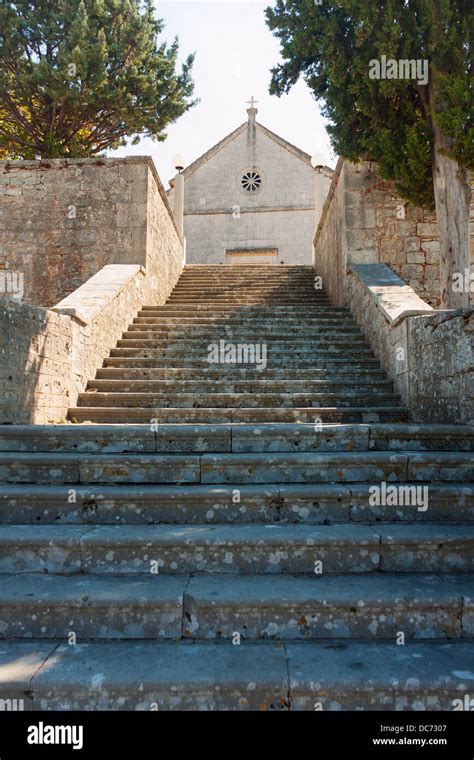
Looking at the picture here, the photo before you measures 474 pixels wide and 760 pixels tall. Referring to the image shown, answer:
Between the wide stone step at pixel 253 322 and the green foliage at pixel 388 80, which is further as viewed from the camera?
the wide stone step at pixel 253 322

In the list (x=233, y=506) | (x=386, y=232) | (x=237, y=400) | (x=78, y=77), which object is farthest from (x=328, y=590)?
(x=78, y=77)

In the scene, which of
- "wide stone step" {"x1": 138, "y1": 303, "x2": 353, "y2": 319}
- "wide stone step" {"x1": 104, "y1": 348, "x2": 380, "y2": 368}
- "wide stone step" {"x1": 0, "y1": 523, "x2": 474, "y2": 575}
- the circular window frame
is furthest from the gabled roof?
"wide stone step" {"x1": 0, "y1": 523, "x2": 474, "y2": 575}

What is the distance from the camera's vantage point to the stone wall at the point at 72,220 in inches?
308

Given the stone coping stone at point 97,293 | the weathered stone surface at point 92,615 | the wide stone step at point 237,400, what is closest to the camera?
the weathered stone surface at point 92,615

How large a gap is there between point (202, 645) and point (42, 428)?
6.86 feet

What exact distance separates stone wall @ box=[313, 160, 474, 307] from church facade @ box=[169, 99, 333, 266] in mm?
10561

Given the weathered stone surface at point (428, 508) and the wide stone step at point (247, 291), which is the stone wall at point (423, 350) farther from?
the wide stone step at point (247, 291)

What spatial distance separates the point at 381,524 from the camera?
2670 mm

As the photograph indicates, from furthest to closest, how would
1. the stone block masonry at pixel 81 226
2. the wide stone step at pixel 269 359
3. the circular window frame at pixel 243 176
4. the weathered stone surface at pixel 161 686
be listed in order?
the circular window frame at pixel 243 176, the stone block masonry at pixel 81 226, the wide stone step at pixel 269 359, the weathered stone surface at pixel 161 686

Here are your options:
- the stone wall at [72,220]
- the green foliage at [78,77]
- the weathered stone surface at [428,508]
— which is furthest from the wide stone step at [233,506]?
the green foliage at [78,77]

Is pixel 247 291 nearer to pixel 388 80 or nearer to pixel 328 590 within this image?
pixel 388 80

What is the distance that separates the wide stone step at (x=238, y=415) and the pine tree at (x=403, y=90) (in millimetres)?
2527

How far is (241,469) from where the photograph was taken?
10.1ft

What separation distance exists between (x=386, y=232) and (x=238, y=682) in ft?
23.4
